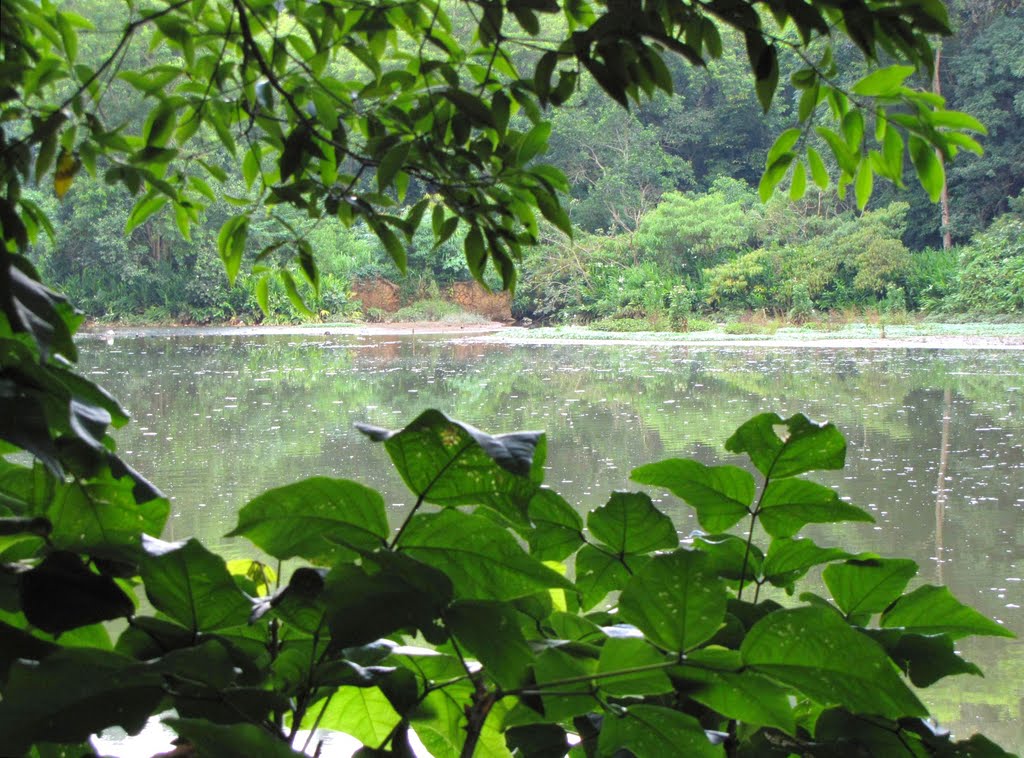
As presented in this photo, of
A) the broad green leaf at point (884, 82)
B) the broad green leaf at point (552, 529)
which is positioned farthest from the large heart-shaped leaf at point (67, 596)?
the broad green leaf at point (884, 82)

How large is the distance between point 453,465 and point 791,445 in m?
0.19

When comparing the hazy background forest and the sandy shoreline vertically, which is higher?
the hazy background forest

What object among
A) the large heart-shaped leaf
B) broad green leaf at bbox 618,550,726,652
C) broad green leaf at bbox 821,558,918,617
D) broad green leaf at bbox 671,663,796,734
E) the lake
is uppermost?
the large heart-shaped leaf

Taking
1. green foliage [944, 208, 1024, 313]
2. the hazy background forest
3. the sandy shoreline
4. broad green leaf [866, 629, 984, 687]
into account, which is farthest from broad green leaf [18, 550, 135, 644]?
green foliage [944, 208, 1024, 313]

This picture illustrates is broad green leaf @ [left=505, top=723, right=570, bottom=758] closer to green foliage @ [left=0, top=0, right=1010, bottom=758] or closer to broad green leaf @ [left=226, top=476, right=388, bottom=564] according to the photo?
green foliage @ [left=0, top=0, right=1010, bottom=758]

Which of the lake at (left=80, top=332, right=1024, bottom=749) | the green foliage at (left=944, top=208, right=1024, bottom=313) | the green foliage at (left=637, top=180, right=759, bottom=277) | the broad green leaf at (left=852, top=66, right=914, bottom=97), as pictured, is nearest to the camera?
the broad green leaf at (left=852, top=66, right=914, bottom=97)

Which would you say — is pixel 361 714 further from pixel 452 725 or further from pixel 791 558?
pixel 791 558

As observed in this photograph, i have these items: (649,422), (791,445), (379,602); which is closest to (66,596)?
(379,602)

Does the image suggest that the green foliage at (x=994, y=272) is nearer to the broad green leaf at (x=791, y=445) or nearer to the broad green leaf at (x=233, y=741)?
the broad green leaf at (x=791, y=445)

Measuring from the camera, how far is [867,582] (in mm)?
474

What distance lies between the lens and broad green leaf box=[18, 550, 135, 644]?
1.07ft

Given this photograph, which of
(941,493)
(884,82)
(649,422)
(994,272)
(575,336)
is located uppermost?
(884,82)

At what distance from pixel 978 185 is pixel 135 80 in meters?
20.4

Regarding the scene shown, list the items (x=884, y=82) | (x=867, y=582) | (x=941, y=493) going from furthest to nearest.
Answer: (x=941, y=493) < (x=884, y=82) < (x=867, y=582)
